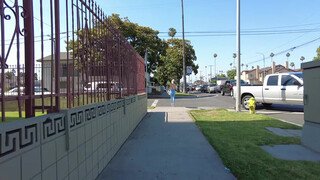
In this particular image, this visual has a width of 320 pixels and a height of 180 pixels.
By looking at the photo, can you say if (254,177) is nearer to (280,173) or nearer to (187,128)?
(280,173)

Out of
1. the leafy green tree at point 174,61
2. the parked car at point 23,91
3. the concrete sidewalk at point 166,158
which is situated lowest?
the concrete sidewalk at point 166,158

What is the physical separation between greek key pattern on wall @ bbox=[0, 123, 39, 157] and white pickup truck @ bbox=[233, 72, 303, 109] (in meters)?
12.7

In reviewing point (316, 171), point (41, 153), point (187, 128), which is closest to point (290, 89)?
point (187, 128)

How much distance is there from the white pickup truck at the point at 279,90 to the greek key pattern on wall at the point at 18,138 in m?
12.7

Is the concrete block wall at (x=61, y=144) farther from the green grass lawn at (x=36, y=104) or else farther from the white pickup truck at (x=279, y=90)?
the white pickup truck at (x=279, y=90)

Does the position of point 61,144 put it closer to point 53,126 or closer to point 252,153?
point 53,126

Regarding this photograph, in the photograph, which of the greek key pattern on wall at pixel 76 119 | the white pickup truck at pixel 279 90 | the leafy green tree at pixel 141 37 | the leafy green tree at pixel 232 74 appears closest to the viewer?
the greek key pattern on wall at pixel 76 119

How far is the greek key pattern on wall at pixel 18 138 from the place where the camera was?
79.0 inches

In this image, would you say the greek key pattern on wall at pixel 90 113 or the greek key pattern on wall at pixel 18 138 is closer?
the greek key pattern on wall at pixel 18 138

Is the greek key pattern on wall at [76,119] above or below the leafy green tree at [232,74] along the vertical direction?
below

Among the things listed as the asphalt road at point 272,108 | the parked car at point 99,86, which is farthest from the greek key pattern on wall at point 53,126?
the asphalt road at point 272,108

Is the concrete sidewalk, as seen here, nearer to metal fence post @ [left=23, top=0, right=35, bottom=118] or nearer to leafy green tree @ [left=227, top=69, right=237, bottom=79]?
metal fence post @ [left=23, top=0, right=35, bottom=118]

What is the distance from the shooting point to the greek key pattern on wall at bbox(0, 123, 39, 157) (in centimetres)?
201

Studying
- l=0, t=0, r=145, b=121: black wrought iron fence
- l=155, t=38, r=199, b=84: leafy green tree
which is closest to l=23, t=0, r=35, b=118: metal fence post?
l=0, t=0, r=145, b=121: black wrought iron fence
